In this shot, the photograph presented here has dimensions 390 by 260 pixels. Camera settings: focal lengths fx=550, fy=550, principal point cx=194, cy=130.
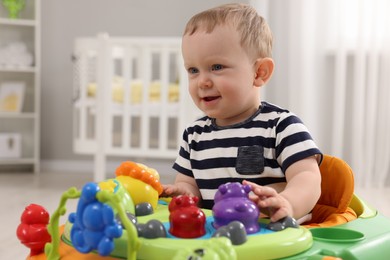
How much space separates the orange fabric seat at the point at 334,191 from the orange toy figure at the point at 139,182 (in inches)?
10.0

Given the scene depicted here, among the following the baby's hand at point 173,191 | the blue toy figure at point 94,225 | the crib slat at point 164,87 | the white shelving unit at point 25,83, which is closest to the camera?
the blue toy figure at point 94,225

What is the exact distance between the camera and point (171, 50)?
2363 millimetres

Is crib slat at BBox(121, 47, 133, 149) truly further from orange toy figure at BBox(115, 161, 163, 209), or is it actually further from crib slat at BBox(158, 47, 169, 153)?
orange toy figure at BBox(115, 161, 163, 209)

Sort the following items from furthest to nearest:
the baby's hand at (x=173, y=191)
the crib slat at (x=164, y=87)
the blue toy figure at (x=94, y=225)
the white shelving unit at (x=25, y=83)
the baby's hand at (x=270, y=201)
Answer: the white shelving unit at (x=25, y=83), the crib slat at (x=164, y=87), the baby's hand at (x=173, y=191), the baby's hand at (x=270, y=201), the blue toy figure at (x=94, y=225)

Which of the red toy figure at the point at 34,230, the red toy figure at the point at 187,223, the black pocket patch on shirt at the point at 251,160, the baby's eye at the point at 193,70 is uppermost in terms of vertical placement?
the baby's eye at the point at 193,70

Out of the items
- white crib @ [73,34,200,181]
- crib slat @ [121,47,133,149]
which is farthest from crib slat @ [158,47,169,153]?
crib slat @ [121,47,133,149]

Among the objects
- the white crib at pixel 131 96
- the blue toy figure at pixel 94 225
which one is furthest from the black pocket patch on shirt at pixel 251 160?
the white crib at pixel 131 96

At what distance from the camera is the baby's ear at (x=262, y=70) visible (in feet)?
2.96

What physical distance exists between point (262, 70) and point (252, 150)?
14cm

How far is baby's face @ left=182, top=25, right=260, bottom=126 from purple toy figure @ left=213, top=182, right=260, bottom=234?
22 cm

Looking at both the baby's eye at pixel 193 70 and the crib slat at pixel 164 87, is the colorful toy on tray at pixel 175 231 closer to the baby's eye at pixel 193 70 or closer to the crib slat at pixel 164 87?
the baby's eye at pixel 193 70

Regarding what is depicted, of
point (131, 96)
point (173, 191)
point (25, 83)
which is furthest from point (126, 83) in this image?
point (173, 191)

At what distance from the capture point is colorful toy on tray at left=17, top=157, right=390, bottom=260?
577 millimetres

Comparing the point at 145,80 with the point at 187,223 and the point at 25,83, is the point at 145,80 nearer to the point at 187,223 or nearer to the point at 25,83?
the point at 25,83
